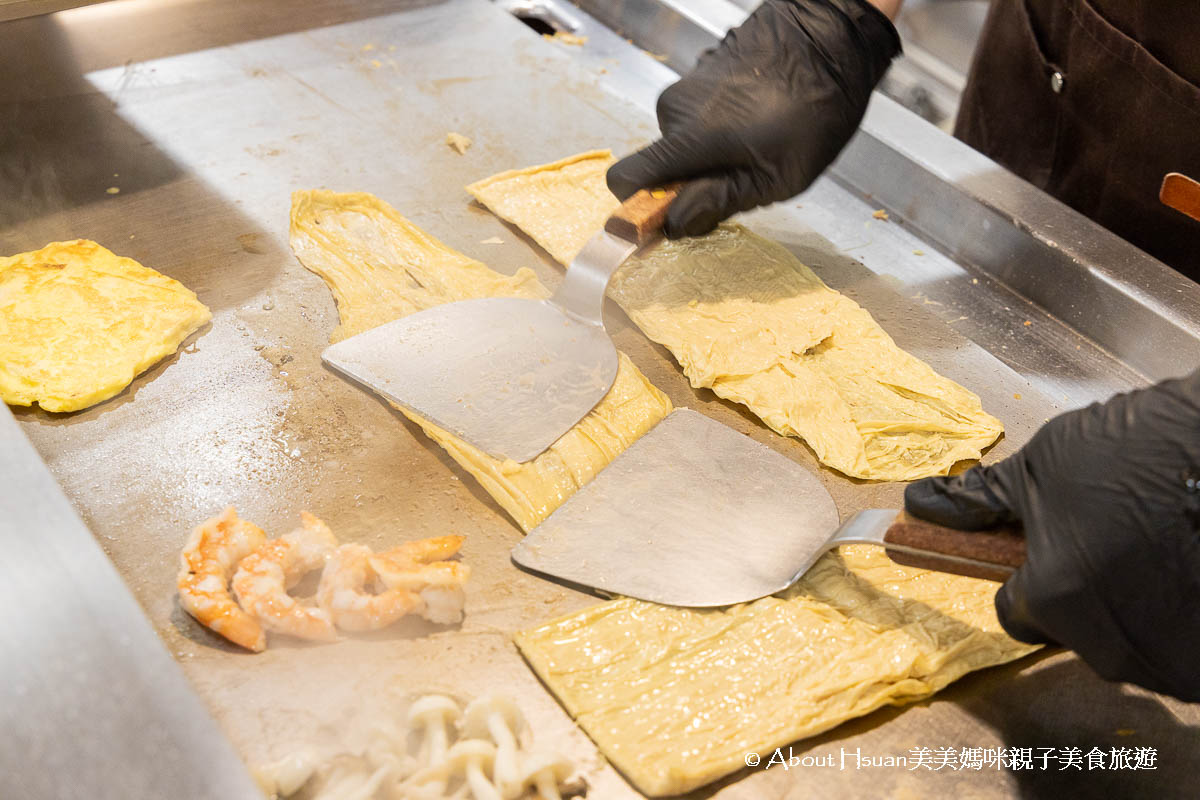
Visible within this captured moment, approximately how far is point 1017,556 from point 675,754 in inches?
27.8

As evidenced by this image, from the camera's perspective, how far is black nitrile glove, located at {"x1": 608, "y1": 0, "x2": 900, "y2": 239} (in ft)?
7.97

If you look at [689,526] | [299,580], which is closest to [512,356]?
[689,526]

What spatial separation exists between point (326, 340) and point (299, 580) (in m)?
0.75

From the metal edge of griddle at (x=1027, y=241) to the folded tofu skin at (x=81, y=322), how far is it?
2079 millimetres

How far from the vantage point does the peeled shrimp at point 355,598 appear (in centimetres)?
171

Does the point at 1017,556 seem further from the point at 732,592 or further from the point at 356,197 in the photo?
the point at 356,197

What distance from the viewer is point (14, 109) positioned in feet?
9.59

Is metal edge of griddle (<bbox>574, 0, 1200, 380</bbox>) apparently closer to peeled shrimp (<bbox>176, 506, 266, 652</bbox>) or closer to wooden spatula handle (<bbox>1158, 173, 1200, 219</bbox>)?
wooden spatula handle (<bbox>1158, 173, 1200, 219</bbox>)

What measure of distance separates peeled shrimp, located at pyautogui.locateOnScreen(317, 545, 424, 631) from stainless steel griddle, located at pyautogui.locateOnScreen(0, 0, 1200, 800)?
6 centimetres

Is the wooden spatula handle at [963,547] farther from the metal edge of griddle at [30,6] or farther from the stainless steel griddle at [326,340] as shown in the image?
the metal edge of griddle at [30,6]

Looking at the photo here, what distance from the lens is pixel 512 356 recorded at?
226 cm

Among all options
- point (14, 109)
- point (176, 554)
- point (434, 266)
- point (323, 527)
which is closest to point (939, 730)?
point (323, 527)

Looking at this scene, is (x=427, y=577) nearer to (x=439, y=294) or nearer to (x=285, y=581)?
(x=285, y=581)

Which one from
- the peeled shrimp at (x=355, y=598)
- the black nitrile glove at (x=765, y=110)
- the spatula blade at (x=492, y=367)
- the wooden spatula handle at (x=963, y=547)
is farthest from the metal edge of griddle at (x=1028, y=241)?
the peeled shrimp at (x=355, y=598)
